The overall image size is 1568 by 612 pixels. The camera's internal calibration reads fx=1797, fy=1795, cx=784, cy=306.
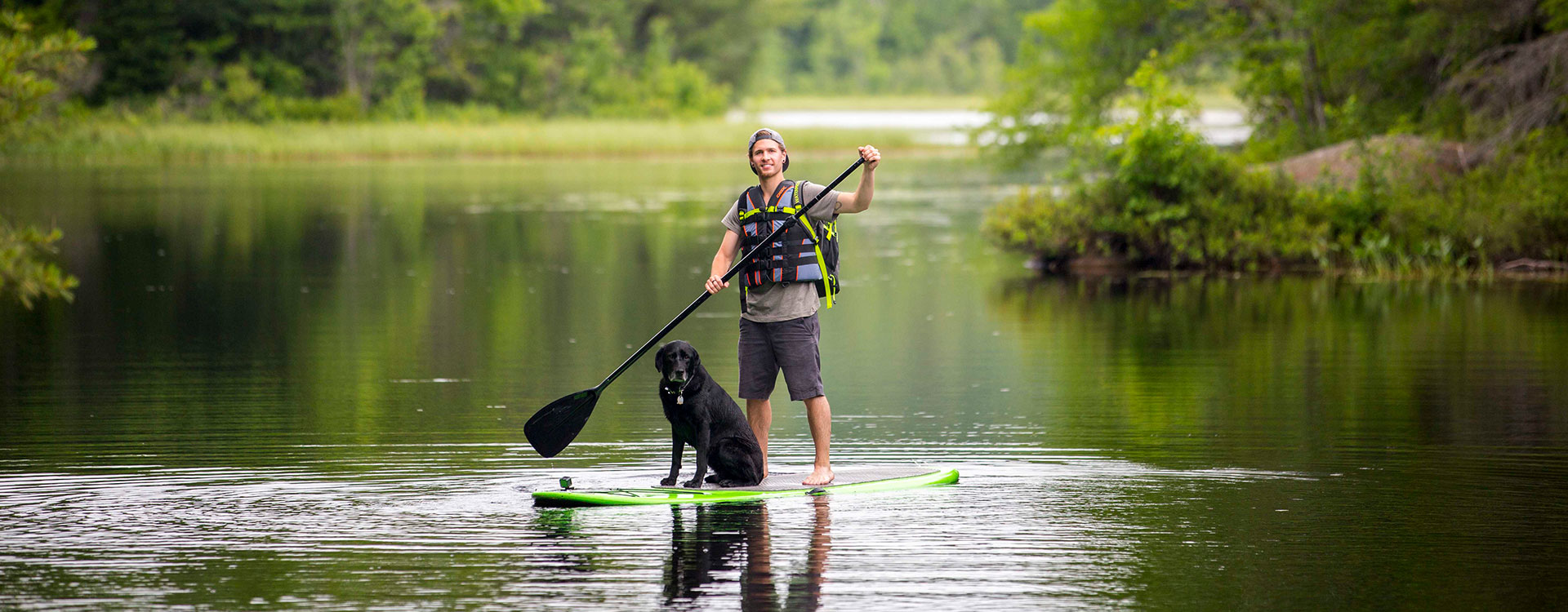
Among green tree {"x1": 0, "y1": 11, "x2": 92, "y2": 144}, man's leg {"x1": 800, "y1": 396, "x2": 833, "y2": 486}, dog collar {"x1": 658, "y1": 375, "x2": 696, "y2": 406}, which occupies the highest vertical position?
green tree {"x1": 0, "y1": 11, "x2": 92, "y2": 144}

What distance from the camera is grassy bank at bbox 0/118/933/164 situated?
53062 millimetres

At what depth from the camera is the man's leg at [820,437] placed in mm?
8367

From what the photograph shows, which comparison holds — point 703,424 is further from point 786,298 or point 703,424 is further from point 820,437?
point 786,298

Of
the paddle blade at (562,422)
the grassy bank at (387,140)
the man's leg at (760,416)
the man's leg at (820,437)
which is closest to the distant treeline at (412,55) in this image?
the grassy bank at (387,140)

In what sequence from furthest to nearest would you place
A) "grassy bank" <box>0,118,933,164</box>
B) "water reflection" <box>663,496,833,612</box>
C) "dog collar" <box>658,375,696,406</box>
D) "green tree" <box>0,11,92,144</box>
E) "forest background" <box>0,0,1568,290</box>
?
"grassy bank" <box>0,118,933,164</box>, "forest background" <box>0,0,1568,290</box>, "green tree" <box>0,11,92,144</box>, "dog collar" <box>658,375,696,406</box>, "water reflection" <box>663,496,833,612</box>

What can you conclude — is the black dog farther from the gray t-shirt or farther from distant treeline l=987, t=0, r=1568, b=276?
distant treeline l=987, t=0, r=1568, b=276

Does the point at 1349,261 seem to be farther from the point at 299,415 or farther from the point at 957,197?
the point at 957,197

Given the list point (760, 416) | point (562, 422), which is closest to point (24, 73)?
point (562, 422)

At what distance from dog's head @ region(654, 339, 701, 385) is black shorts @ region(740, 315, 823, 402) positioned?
0.67m

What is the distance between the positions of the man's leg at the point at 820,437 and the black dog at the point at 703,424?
27cm

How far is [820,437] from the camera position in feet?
27.7

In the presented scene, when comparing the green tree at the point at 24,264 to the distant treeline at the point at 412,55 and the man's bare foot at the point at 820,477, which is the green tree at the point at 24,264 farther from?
the distant treeline at the point at 412,55

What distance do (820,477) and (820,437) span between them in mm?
203

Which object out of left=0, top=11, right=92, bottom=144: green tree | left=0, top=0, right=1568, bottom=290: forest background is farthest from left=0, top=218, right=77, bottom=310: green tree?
left=0, top=11, right=92, bottom=144: green tree
